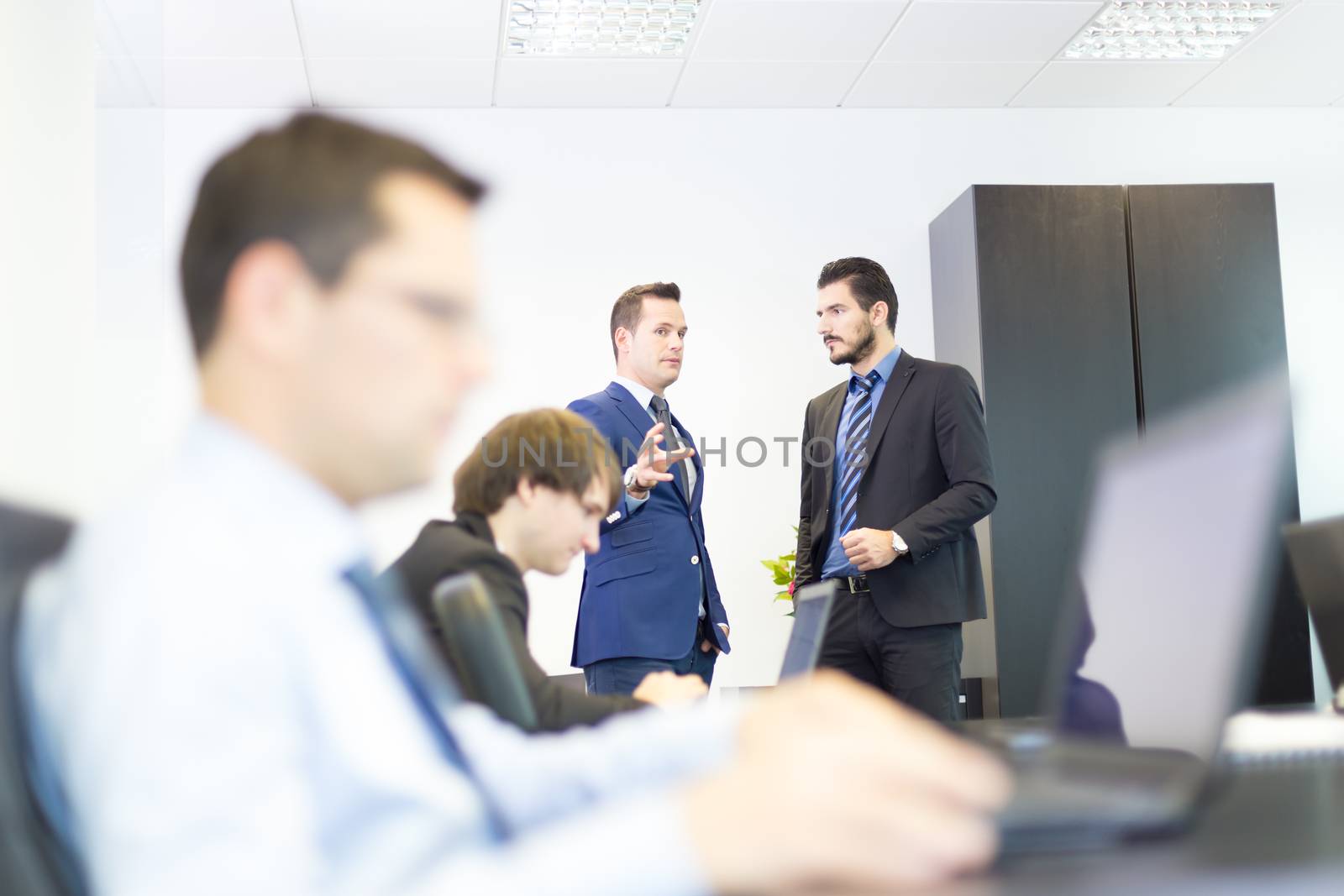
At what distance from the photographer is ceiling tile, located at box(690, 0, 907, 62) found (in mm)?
4023

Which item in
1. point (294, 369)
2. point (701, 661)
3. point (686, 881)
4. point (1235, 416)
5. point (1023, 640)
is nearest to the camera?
point (686, 881)

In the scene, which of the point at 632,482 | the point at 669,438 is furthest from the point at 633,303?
the point at 632,482

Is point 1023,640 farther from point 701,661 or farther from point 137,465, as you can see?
point 137,465

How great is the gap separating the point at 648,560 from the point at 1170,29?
3.10 metres

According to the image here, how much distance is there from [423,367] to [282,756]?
21cm

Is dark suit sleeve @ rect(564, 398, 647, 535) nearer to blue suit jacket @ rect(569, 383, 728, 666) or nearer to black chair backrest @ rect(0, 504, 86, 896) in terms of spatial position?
blue suit jacket @ rect(569, 383, 728, 666)

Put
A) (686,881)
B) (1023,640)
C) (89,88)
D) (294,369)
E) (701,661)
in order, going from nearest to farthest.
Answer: (686,881) → (294,369) → (89,88) → (701,661) → (1023,640)

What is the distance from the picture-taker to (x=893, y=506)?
3221 mm

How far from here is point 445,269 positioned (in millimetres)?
610

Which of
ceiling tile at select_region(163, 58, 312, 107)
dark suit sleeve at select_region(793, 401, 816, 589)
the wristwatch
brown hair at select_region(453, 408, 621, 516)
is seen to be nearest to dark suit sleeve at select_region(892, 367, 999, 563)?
dark suit sleeve at select_region(793, 401, 816, 589)

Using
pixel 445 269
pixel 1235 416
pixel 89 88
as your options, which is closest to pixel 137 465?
pixel 445 269

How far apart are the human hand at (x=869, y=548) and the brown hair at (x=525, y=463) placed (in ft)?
4.21

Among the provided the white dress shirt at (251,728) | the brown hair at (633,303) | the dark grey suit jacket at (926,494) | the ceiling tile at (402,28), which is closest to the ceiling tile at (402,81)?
the ceiling tile at (402,28)

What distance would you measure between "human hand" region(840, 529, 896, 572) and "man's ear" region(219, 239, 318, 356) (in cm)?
254
